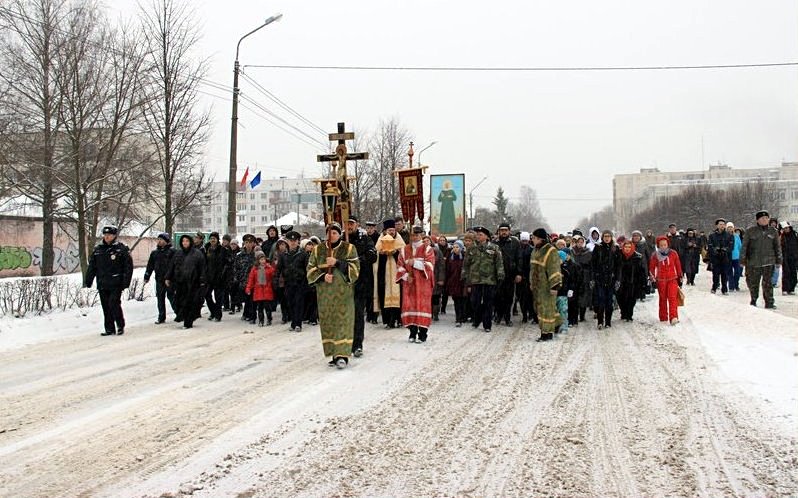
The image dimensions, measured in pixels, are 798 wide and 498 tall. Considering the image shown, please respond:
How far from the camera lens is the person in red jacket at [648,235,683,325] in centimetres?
1194

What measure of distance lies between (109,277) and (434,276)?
593 cm

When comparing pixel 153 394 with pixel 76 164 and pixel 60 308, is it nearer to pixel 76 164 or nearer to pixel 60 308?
pixel 60 308

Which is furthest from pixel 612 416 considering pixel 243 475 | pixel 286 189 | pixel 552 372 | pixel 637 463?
pixel 286 189

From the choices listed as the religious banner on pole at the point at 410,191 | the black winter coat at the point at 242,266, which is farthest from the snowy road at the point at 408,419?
the religious banner on pole at the point at 410,191

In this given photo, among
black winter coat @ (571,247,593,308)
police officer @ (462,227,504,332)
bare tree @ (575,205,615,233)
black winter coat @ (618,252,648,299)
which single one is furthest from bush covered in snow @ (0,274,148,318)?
bare tree @ (575,205,615,233)

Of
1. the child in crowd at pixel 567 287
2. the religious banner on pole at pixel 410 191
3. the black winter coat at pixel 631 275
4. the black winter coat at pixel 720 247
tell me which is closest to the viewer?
the child in crowd at pixel 567 287

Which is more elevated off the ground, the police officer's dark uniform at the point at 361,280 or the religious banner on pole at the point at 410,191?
the religious banner on pole at the point at 410,191

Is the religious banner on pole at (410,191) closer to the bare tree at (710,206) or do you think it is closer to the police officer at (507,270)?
the police officer at (507,270)

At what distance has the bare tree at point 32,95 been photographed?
56.1 ft

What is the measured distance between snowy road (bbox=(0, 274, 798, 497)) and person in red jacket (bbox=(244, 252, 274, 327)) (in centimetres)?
263

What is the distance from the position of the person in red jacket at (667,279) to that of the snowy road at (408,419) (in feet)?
5.97

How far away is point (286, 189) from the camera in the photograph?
132m

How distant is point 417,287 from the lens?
34.7 feet

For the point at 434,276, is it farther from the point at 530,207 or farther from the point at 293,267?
the point at 530,207
